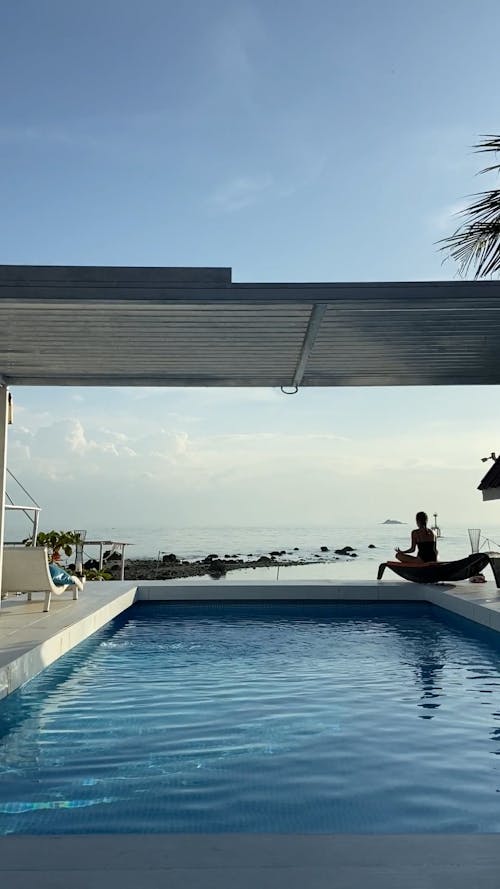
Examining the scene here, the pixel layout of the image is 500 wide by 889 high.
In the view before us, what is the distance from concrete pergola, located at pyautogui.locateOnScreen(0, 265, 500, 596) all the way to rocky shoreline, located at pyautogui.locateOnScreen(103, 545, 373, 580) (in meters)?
16.5

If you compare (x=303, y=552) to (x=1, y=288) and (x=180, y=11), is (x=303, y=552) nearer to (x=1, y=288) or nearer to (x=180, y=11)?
(x=180, y=11)

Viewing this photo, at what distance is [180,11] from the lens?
10852 mm

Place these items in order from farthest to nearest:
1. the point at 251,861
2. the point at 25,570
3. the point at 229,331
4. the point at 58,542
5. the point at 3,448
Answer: the point at 58,542, the point at 25,570, the point at 3,448, the point at 229,331, the point at 251,861

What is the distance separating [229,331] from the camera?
7301 mm

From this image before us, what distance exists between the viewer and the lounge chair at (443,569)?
12156 mm

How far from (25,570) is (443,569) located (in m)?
6.30

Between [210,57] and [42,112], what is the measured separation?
8.34ft

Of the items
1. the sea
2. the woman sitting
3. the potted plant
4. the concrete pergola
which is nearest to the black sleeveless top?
the woman sitting

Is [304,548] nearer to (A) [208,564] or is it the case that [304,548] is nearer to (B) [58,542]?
(A) [208,564]

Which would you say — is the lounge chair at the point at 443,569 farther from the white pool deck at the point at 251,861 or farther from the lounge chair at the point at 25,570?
the white pool deck at the point at 251,861

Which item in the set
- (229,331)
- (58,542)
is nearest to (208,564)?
(58,542)

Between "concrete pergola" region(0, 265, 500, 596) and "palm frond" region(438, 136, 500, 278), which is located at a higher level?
"palm frond" region(438, 136, 500, 278)

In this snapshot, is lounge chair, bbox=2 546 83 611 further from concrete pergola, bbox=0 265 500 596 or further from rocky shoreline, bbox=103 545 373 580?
rocky shoreline, bbox=103 545 373 580

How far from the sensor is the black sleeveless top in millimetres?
12758
